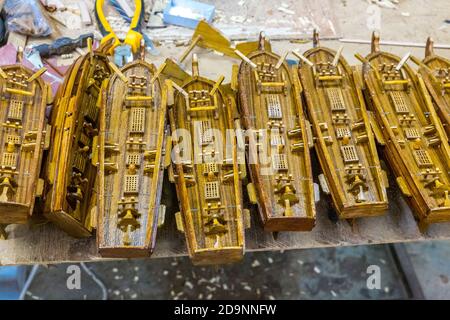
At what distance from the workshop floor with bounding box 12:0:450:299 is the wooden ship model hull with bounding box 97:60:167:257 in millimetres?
1875

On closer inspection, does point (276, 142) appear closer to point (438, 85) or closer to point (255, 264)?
point (438, 85)

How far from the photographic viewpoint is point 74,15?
5547 mm

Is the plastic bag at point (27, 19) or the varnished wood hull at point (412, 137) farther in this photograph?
the plastic bag at point (27, 19)

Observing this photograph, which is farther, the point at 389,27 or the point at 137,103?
the point at 389,27

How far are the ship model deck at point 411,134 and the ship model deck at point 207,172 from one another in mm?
1213

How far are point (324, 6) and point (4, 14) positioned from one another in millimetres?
3542

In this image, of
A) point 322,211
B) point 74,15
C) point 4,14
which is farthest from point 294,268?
point 4,14

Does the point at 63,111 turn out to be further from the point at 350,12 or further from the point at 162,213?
the point at 350,12

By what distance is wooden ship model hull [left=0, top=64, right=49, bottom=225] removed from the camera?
3365 mm

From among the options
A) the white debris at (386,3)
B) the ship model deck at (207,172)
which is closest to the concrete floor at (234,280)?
the ship model deck at (207,172)

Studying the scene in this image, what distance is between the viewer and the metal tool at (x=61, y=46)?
16.5 feet

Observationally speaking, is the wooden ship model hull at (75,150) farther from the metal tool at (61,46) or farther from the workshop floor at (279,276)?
the workshop floor at (279,276)

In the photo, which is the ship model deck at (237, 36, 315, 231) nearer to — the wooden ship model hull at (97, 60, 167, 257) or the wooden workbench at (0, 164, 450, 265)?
the wooden workbench at (0, 164, 450, 265)

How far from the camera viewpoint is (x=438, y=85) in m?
4.25
